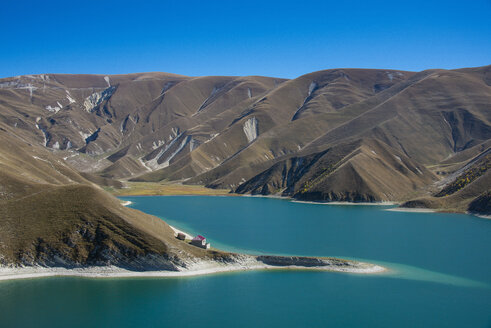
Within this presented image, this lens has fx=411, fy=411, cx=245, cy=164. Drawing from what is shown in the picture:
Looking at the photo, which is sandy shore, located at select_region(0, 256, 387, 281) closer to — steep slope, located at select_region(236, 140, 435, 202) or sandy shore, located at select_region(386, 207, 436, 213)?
sandy shore, located at select_region(386, 207, 436, 213)

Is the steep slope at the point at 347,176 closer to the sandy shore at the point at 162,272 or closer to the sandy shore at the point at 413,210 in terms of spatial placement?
the sandy shore at the point at 413,210

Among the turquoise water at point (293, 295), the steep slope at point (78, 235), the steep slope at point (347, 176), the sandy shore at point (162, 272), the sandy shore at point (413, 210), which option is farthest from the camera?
the steep slope at point (347, 176)

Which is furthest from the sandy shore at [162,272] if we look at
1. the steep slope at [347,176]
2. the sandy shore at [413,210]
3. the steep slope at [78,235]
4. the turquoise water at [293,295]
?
the steep slope at [347,176]

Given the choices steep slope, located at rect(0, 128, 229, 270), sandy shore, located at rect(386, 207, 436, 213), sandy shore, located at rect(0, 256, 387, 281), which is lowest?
sandy shore, located at rect(386, 207, 436, 213)

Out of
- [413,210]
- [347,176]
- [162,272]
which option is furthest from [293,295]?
[347,176]

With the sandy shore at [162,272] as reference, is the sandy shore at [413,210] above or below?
below

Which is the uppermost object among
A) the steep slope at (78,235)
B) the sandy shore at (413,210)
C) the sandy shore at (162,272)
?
the steep slope at (78,235)

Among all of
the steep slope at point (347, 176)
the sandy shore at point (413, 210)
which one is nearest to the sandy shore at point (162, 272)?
the sandy shore at point (413, 210)

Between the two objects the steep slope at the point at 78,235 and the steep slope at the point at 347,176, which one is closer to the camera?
the steep slope at the point at 78,235

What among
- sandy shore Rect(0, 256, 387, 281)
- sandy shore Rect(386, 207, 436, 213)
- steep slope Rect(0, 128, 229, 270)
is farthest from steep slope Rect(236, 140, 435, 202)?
steep slope Rect(0, 128, 229, 270)

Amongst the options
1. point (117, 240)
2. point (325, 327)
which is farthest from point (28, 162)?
point (325, 327)

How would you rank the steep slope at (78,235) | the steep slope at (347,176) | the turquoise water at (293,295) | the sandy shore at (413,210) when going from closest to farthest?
the turquoise water at (293,295) < the steep slope at (78,235) < the sandy shore at (413,210) < the steep slope at (347,176)
